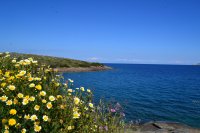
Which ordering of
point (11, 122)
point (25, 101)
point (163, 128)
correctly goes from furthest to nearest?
point (163, 128), point (25, 101), point (11, 122)

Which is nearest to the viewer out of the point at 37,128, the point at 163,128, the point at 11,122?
the point at 11,122

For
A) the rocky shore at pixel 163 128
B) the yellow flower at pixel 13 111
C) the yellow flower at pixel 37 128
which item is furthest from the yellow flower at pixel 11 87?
the rocky shore at pixel 163 128

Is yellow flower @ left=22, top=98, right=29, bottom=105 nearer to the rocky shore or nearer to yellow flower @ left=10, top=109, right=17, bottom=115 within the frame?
yellow flower @ left=10, top=109, right=17, bottom=115

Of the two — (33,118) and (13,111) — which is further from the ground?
(13,111)

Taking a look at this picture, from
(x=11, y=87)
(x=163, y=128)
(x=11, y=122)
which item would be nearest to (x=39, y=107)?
(x=11, y=122)

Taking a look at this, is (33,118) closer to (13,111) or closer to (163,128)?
(13,111)

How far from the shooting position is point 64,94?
7.19 m

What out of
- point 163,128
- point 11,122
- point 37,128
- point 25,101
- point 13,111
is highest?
point 25,101

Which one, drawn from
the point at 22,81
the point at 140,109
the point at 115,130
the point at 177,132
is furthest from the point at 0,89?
the point at 140,109

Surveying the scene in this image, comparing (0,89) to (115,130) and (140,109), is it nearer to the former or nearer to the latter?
(115,130)

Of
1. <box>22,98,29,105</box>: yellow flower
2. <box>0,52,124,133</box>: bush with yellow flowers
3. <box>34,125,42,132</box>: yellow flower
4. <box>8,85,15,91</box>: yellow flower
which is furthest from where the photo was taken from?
<box>8,85,15,91</box>: yellow flower

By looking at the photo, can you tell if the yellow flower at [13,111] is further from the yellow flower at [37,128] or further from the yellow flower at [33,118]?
the yellow flower at [37,128]

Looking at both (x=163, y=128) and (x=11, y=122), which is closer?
(x=11, y=122)

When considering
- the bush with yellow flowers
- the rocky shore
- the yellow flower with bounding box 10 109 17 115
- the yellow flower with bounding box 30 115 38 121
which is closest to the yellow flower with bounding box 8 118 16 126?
the bush with yellow flowers
